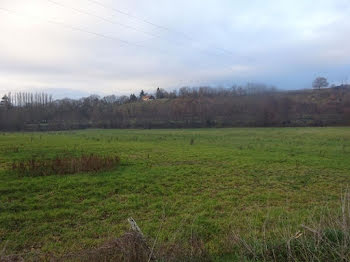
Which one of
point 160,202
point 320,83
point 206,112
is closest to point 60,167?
point 160,202

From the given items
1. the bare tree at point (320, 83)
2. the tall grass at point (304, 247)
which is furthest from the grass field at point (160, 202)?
the bare tree at point (320, 83)

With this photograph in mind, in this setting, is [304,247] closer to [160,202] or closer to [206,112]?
[160,202]

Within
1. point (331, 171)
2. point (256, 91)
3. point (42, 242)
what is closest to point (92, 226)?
point (42, 242)

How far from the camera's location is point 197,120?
75562mm

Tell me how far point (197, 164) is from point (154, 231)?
29.1 feet

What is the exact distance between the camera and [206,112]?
78.2m

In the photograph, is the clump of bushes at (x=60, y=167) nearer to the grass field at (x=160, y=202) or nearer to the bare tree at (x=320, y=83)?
the grass field at (x=160, y=202)

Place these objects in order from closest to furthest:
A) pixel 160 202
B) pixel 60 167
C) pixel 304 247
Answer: pixel 304 247, pixel 160 202, pixel 60 167

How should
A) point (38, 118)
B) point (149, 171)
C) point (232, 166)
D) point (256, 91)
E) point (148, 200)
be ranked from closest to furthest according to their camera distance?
point (148, 200)
point (149, 171)
point (232, 166)
point (256, 91)
point (38, 118)

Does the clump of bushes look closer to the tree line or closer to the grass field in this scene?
the grass field

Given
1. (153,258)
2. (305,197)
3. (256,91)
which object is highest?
(256,91)

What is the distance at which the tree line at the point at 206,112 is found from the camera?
191ft

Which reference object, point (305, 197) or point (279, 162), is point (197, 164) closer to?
point (279, 162)

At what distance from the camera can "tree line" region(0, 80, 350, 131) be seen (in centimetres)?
5831
